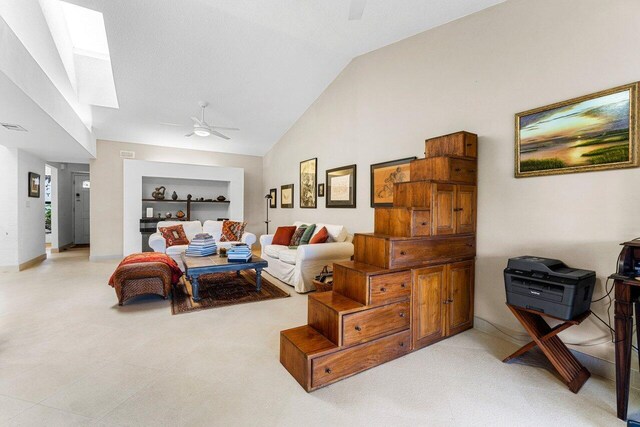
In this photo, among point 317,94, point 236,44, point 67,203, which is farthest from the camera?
point 67,203

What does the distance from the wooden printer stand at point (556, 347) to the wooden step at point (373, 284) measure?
2.80 feet

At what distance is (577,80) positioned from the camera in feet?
7.24

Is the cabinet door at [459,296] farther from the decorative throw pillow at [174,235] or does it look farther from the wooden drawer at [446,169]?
the decorative throw pillow at [174,235]

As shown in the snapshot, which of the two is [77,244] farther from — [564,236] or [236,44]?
[564,236]

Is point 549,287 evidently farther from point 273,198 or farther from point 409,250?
point 273,198

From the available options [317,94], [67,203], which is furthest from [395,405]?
[67,203]

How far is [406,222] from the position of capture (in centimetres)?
242

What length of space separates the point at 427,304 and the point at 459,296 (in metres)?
0.50

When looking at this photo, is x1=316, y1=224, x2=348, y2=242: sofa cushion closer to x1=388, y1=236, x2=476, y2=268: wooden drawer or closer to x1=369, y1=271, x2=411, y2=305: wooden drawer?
x1=388, y1=236, x2=476, y2=268: wooden drawer

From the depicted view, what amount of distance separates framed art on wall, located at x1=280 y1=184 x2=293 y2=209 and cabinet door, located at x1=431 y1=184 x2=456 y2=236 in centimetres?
425

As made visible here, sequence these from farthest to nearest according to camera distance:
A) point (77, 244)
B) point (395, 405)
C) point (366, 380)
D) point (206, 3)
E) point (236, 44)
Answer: point (77, 244), point (236, 44), point (206, 3), point (366, 380), point (395, 405)

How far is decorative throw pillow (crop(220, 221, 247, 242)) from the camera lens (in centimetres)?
601

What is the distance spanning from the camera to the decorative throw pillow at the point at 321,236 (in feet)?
14.7

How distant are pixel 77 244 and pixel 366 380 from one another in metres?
10.1
